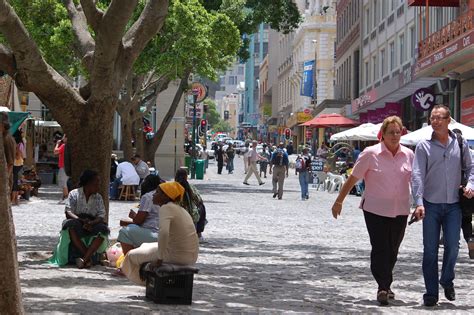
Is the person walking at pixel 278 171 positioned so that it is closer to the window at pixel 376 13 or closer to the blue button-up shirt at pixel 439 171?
the blue button-up shirt at pixel 439 171

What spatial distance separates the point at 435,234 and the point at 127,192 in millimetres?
18201

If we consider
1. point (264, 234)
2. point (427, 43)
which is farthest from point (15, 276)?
point (427, 43)

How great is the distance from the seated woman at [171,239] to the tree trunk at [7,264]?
11.1ft

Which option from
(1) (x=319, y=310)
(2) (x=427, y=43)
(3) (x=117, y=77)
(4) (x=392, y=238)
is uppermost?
(2) (x=427, y=43)

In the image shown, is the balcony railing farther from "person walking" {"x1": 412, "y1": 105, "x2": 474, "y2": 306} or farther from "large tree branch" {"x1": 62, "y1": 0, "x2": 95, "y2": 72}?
"person walking" {"x1": 412, "y1": 105, "x2": 474, "y2": 306}

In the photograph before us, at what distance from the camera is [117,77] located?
43.3 feet

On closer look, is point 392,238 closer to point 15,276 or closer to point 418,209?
point 418,209

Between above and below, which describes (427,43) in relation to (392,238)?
above

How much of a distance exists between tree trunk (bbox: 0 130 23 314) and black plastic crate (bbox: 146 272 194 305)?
3.15m

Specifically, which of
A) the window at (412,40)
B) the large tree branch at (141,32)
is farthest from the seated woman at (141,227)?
the window at (412,40)

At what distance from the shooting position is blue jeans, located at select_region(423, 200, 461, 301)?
9734mm

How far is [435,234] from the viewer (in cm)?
977

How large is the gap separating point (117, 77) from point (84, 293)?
12.7 feet

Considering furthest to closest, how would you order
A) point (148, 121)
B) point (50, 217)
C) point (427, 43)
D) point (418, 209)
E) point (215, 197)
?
point (148, 121) → point (427, 43) → point (215, 197) → point (50, 217) → point (418, 209)
